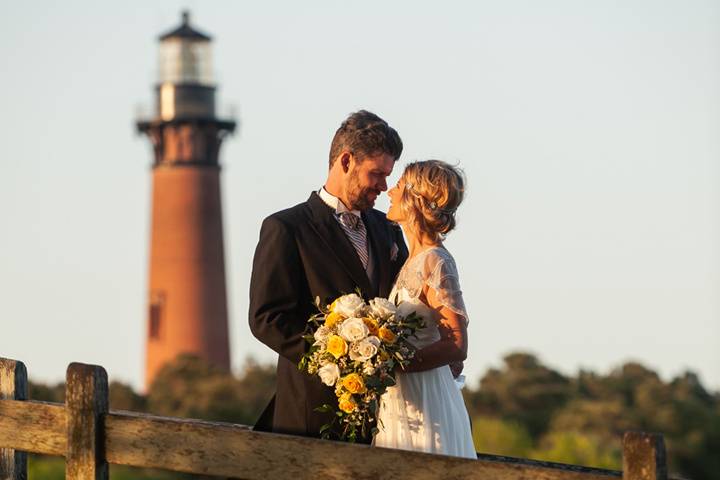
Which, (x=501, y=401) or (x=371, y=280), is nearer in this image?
(x=371, y=280)

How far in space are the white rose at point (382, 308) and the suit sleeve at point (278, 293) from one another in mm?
358

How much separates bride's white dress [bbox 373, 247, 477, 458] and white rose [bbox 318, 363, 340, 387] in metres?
0.43

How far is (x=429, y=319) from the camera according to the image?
841cm

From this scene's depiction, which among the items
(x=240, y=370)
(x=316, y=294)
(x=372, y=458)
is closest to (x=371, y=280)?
(x=316, y=294)

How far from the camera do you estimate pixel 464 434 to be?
28.3ft

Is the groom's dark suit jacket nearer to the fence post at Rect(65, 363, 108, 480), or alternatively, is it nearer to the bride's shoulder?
the bride's shoulder

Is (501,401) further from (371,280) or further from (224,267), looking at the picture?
(371,280)

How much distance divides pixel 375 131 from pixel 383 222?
0.64 meters

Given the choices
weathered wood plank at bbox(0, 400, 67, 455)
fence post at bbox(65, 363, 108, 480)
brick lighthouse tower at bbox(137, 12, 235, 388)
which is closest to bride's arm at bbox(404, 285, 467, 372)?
fence post at bbox(65, 363, 108, 480)

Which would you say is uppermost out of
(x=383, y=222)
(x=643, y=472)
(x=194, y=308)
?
(x=194, y=308)

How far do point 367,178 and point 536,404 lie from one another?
42.5 meters

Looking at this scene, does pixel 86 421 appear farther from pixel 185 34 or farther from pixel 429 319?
pixel 185 34

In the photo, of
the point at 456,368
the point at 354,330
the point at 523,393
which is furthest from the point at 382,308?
the point at 523,393

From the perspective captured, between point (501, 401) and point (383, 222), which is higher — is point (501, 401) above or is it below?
above
